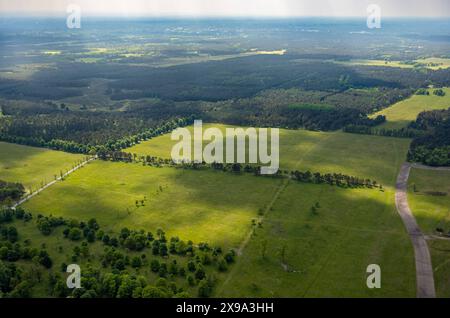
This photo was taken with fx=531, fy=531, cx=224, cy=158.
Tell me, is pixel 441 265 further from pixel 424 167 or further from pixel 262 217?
pixel 424 167

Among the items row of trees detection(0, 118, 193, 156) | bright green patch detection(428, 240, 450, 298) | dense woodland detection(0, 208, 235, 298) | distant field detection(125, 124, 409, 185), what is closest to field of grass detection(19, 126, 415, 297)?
distant field detection(125, 124, 409, 185)

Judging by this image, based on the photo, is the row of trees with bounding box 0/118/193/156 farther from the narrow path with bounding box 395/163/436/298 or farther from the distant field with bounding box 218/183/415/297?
the narrow path with bounding box 395/163/436/298

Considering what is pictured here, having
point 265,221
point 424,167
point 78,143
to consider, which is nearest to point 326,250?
point 265,221

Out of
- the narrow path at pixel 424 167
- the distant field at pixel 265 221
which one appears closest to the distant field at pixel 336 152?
the narrow path at pixel 424 167

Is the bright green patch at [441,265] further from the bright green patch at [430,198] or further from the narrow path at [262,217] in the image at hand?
the narrow path at [262,217]
